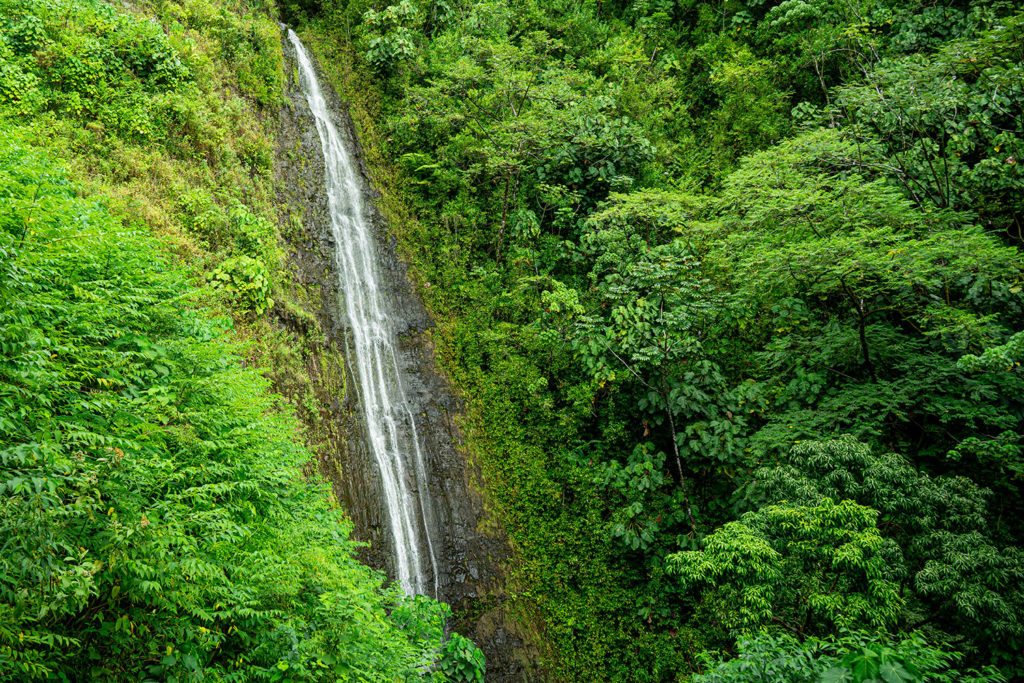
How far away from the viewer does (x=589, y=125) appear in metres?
12.0

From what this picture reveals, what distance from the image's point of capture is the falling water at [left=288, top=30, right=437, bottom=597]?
874cm

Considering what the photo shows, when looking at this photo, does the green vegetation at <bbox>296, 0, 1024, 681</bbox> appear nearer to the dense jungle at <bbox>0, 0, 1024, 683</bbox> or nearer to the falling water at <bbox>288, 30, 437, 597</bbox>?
the dense jungle at <bbox>0, 0, 1024, 683</bbox>

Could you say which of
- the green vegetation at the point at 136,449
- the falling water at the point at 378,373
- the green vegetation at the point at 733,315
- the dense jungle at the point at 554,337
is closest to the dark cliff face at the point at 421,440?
the falling water at the point at 378,373

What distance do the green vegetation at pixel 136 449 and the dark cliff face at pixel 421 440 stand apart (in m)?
1.02

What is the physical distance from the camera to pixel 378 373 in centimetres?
1032

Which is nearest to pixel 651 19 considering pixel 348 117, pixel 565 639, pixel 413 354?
pixel 348 117

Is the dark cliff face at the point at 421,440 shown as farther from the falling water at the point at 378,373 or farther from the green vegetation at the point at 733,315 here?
the green vegetation at the point at 733,315

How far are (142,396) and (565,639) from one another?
7221 mm

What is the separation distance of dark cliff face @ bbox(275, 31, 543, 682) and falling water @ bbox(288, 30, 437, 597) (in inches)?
6.8

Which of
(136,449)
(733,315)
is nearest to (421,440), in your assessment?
(733,315)

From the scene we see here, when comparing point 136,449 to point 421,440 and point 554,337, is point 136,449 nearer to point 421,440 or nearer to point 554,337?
point 421,440

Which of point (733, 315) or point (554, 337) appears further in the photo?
point (554, 337)

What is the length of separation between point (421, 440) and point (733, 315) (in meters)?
6.14

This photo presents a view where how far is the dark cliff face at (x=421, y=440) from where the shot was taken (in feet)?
27.3
